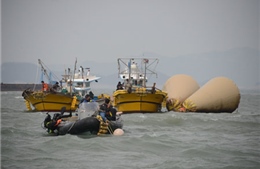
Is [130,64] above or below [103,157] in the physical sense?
above

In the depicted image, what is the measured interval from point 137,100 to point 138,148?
42.6 ft

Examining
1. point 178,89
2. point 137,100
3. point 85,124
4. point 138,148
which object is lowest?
point 138,148

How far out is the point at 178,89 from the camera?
36625mm

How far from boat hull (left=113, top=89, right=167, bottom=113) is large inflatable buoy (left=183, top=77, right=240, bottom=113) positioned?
2.85 meters

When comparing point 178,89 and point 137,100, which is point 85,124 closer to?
point 137,100

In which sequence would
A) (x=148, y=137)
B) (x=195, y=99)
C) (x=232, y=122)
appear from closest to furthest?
1. (x=148, y=137)
2. (x=232, y=122)
3. (x=195, y=99)

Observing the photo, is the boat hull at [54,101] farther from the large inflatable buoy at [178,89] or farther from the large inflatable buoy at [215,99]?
the large inflatable buoy at [215,99]

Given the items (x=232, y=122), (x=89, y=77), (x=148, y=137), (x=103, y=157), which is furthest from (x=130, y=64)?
(x=103, y=157)

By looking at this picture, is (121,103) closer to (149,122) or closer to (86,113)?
(149,122)

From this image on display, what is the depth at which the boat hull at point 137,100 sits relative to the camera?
30797 millimetres

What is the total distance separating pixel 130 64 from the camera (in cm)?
3484

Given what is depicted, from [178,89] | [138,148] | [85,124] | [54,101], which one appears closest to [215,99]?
[178,89]

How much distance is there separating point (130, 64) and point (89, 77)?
6.96m

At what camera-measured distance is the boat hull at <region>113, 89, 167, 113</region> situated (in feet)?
101
